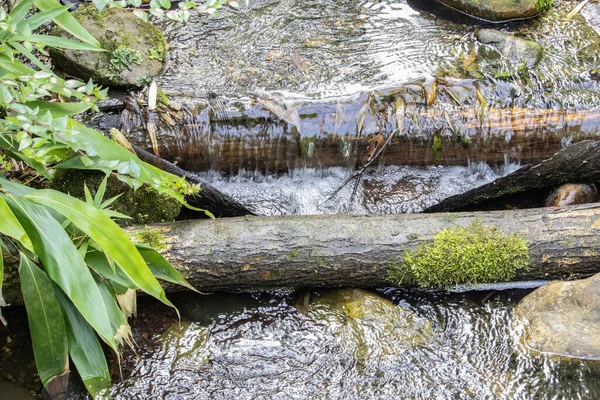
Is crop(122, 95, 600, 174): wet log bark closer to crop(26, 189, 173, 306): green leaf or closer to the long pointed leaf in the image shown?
the long pointed leaf

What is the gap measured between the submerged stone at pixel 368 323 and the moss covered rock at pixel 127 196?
1.10 m

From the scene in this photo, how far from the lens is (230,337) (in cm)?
323

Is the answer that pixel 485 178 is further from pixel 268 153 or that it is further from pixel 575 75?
pixel 268 153

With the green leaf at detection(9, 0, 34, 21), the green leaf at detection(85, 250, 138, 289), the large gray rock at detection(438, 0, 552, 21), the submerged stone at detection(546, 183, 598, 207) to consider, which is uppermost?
the green leaf at detection(9, 0, 34, 21)

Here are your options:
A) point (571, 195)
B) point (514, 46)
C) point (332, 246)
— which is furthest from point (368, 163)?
point (514, 46)

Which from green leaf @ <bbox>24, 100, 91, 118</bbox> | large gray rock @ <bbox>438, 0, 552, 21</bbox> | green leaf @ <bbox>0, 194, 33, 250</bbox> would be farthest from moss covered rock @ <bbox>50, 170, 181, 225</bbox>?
large gray rock @ <bbox>438, 0, 552, 21</bbox>

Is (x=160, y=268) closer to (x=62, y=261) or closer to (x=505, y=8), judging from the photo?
(x=62, y=261)

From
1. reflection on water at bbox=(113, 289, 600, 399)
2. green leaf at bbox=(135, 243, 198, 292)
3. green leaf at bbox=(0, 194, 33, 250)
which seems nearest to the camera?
green leaf at bbox=(0, 194, 33, 250)

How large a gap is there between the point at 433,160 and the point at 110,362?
2.84m

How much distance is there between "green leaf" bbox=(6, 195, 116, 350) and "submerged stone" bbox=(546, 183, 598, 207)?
3.25m

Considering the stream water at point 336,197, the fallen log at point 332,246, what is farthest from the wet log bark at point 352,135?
the fallen log at point 332,246

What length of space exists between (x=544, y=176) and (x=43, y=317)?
341cm

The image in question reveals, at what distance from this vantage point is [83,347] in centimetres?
269

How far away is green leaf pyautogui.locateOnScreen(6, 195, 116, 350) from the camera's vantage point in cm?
238
